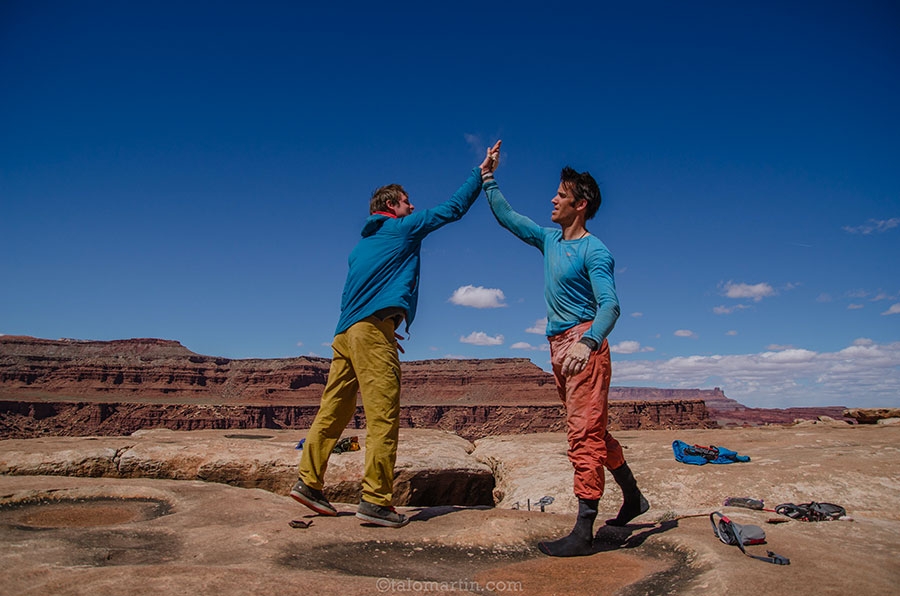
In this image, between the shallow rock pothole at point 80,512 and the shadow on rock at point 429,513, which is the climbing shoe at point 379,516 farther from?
the shallow rock pothole at point 80,512

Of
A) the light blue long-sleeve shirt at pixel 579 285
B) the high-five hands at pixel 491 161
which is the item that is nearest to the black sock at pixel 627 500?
the light blue long-sleeve shirt at pixel 579 285

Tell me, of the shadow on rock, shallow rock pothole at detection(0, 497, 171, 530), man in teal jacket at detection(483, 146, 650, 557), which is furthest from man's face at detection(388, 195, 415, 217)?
shallow rock pothole at detection(0, 497, 171, 530)

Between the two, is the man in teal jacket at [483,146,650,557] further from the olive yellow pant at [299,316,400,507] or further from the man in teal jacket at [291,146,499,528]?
the olive yellow pant at [299,316,400,507]

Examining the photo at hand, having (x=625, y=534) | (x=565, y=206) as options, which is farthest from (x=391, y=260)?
(x=625, y=534)

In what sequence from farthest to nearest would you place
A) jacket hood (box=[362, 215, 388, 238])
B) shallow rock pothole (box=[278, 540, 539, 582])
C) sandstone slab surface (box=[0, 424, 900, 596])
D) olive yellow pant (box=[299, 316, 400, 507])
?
jacket hood (box=[362, 215, 388, 238]) → olive yellow pant (box=[299, 316, 400, 507]) → shallow rock pothole (box=[278, 540, 539, 582]) → sandstone slab surface (box=[0, 424, 900, 596])

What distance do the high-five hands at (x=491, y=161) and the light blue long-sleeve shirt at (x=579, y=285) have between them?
0.63 meters

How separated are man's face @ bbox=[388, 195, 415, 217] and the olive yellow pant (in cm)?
79

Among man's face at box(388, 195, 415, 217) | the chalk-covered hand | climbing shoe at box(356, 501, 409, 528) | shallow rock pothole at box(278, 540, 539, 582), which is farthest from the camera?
man's face at box(388, 195, 415, 217)

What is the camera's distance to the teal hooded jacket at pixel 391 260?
3.22 metres

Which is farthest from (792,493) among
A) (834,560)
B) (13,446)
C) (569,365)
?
(13,446)

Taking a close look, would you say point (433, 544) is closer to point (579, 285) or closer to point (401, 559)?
point (401, 559)

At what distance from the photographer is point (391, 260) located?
3287 millimetres

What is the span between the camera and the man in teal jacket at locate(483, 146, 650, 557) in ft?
8.54

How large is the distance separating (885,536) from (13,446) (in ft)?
25.1
